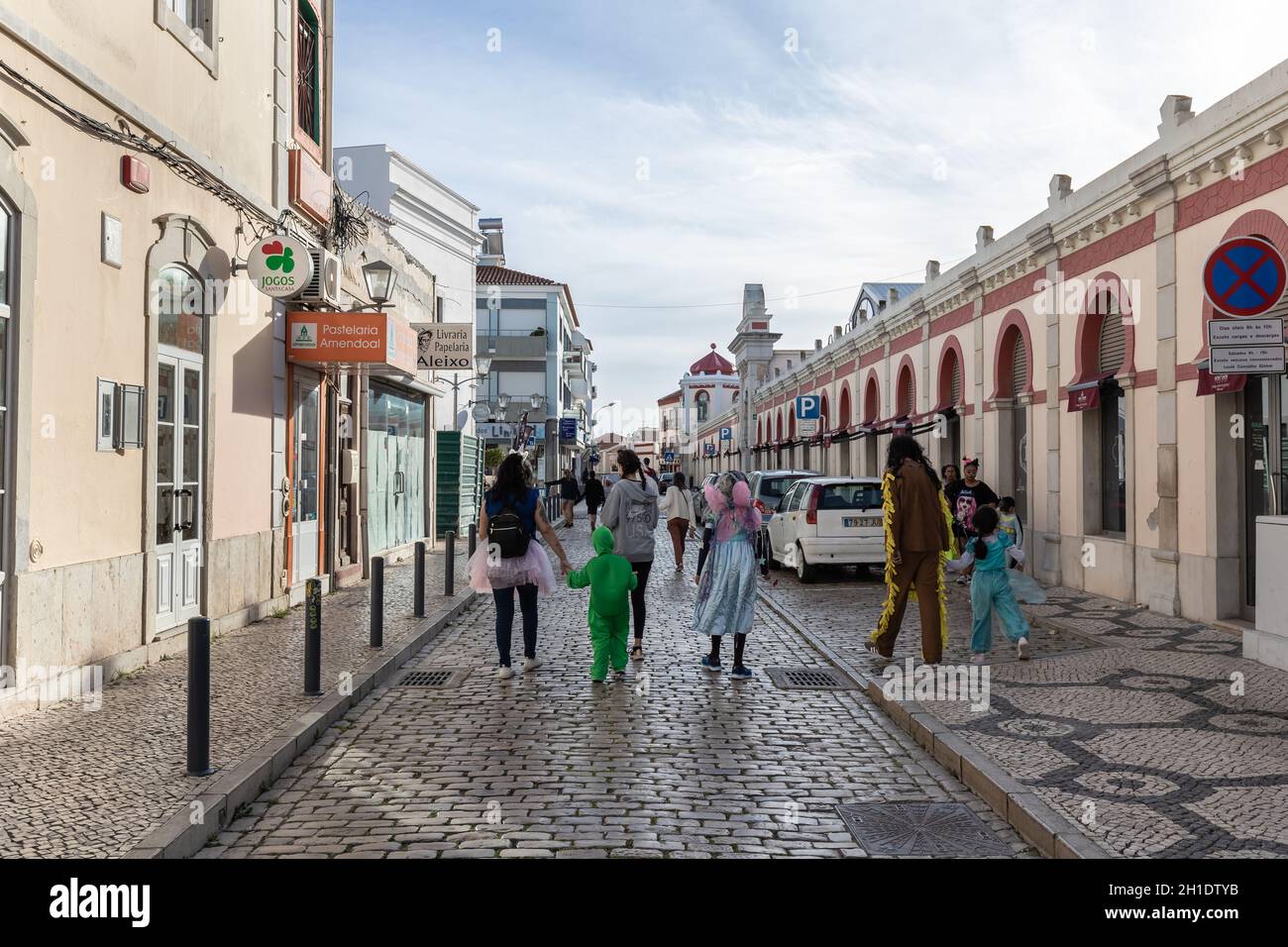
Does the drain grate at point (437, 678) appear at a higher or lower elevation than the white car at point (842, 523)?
lower

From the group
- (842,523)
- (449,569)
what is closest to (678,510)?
(842,523)

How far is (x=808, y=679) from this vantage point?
27.5 ft

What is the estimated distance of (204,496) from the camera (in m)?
9.95

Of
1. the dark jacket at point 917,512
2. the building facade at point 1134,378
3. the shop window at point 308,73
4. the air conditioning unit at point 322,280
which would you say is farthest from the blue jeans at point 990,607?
the shop window at point 308,73

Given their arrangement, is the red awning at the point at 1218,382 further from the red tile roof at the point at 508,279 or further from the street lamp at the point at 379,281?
the red tile roof at the point at 508,279

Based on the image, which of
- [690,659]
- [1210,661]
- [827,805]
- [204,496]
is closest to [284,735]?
[827,805]

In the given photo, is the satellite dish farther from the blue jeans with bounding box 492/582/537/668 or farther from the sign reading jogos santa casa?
the blue jeans with bounding box 492/582/537/668

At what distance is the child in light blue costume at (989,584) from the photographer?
8547mm

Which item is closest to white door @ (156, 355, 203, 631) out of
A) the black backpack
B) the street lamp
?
the black backpack

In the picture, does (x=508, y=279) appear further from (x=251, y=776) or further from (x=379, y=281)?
(x=251, y=776)

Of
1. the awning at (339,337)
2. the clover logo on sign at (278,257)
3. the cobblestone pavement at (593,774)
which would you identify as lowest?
the cobblestone pavement at (593,774)

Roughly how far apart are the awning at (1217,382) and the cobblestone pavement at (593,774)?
5246 millimetres

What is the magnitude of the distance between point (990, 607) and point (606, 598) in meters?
3.19
